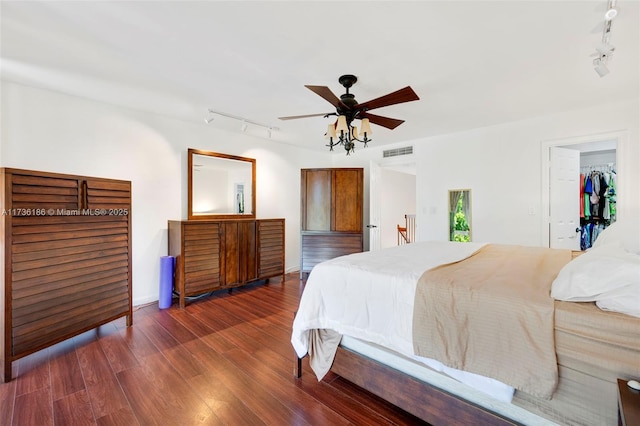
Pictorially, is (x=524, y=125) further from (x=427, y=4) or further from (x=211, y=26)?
(x=211, y=26)

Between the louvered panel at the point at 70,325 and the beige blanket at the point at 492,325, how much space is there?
269cm

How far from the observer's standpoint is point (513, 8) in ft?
5.57

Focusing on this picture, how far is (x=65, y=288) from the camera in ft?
7.55

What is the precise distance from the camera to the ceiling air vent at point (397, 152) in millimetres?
4996

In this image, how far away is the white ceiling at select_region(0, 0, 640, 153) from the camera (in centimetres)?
173

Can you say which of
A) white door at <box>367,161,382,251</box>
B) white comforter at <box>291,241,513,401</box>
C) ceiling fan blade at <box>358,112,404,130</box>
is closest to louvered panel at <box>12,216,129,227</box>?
white comforter at <box>291,241,513,401</box>

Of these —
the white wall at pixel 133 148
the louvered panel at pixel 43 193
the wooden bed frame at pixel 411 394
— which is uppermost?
the white wall at pixel 133 148

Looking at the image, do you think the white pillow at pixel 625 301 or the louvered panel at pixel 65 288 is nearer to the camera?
the white pillow at pixel 625 301

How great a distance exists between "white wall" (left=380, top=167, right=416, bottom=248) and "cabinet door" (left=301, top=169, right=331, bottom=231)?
7.05 feet

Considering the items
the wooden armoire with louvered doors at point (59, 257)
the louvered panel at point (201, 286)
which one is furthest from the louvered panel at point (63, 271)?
the louvered panel at point (201, 286)

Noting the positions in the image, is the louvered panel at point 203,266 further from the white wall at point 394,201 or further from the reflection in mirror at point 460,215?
the white wall at point 394,201

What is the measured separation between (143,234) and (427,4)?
3723 millimetres

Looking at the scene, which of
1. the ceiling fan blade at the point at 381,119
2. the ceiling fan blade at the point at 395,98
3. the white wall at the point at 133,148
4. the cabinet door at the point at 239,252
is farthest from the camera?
the cabinet door at the point at 239,252

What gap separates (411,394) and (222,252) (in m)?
2.98
